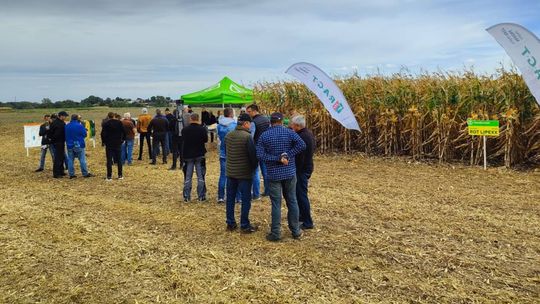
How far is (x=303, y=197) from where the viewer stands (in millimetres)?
6809

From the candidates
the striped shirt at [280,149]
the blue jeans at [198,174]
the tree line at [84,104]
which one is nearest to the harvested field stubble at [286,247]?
the blue jeans at [198,174]

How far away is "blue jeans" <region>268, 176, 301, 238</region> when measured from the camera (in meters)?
6.30

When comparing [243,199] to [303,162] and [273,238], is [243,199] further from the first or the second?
[303,162]

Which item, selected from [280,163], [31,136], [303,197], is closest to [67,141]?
[31,136]

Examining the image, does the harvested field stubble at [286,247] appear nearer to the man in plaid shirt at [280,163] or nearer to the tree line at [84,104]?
the man in plaid shirt at [280,163]

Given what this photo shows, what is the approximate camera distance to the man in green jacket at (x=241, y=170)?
681cm

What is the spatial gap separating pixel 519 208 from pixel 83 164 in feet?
32.8

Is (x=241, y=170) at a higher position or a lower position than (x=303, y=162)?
lower

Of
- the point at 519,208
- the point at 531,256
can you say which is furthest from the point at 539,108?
the point at 531,256

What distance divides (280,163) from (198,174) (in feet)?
9.82

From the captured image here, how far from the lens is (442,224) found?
6.99 meters

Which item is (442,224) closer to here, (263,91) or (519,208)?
(519,208)

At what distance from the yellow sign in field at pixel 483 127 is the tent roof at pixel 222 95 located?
31.1 feet

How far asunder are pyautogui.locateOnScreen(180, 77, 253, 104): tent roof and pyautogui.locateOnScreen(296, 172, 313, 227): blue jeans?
12.0 m
